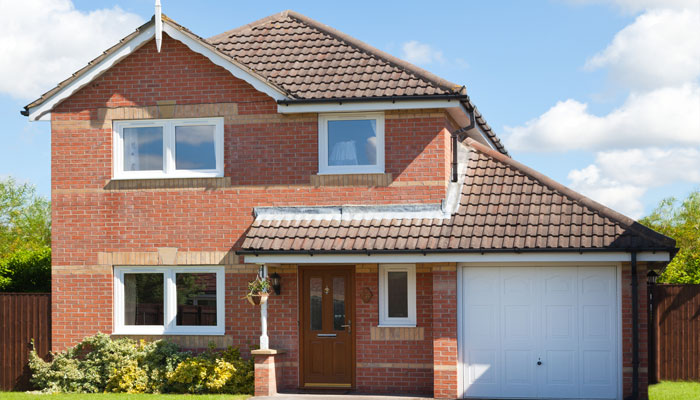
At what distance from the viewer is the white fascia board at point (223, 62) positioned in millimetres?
16172

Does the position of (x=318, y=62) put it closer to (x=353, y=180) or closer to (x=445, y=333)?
(x=353, y=180)

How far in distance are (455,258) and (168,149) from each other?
6.15m

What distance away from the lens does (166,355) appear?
16250 millimetres

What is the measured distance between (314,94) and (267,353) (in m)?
4.93

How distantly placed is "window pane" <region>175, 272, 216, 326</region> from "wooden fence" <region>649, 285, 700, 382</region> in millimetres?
8928

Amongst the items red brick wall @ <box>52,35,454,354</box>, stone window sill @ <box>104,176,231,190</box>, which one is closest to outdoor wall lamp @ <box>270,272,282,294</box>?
red brick wall @ <box>52,35,454,354</box>

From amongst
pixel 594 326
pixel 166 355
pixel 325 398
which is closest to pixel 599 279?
pixel 594 326

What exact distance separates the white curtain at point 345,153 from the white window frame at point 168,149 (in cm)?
227

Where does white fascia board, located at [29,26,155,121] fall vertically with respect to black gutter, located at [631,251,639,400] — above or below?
above

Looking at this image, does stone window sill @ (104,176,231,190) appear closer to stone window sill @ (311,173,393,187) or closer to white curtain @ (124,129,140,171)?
white curtain @ (124,129,140,171)

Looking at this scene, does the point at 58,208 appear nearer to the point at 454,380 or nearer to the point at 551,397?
the point at 454,380

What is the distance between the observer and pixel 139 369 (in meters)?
16.1

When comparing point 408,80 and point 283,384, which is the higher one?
point 408,80

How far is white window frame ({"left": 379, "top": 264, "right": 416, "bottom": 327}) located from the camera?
1606 centimetres
